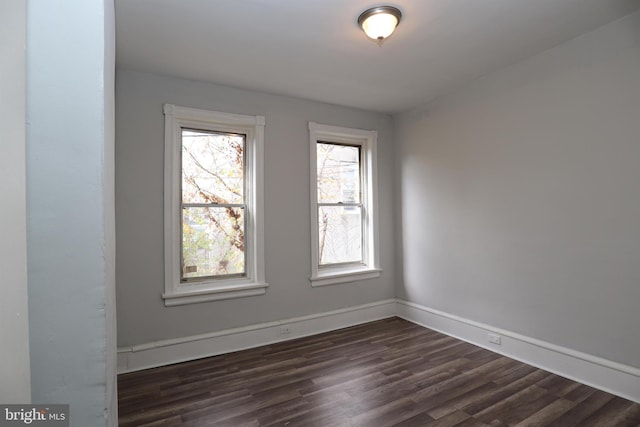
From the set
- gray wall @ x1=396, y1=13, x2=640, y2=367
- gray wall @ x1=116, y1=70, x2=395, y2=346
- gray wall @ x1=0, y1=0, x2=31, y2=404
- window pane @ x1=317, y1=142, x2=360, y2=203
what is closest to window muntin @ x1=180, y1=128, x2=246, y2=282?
gray wall @ x1=116, y1=70, x2=395, y2=346

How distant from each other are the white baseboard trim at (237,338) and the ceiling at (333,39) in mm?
2484

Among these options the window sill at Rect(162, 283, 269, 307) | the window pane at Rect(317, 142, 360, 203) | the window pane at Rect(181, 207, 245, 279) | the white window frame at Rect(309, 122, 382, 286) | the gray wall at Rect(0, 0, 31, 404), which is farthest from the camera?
the window pane at Rect(317, 142, 360, 203)

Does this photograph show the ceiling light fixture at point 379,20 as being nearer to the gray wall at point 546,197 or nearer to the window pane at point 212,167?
the gray wall at point 546,197

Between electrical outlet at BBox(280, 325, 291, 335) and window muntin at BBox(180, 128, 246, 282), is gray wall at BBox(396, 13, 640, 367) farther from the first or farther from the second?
window muntin at BBox(180, 128, 246, 282)

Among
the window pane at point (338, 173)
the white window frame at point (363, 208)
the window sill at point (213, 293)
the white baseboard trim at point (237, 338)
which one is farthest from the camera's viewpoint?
the window pane at point (338, 173)

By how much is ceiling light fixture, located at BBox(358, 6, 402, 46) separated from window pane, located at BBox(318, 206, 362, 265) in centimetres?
210

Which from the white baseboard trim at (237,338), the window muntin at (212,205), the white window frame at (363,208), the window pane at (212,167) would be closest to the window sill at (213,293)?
the window muntin at (212,205)

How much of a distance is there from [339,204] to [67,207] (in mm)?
3254

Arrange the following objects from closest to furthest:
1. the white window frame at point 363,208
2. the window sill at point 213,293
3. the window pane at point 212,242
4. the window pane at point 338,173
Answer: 1. the window sill at point 213,293
2. the window pane at point 212,242
3. the white window frame at point 363,208
4. the window pane at point 338,173

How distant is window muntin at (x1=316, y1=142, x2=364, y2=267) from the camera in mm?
3920

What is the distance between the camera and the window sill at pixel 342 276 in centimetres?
370

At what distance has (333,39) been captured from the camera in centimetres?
246

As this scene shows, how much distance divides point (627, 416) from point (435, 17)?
9.54ft

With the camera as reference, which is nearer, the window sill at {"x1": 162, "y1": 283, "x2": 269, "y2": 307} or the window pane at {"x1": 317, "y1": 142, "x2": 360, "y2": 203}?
the window sill at {"x1": 162, "y1": 283, "x2": 269, "y2": 307}
